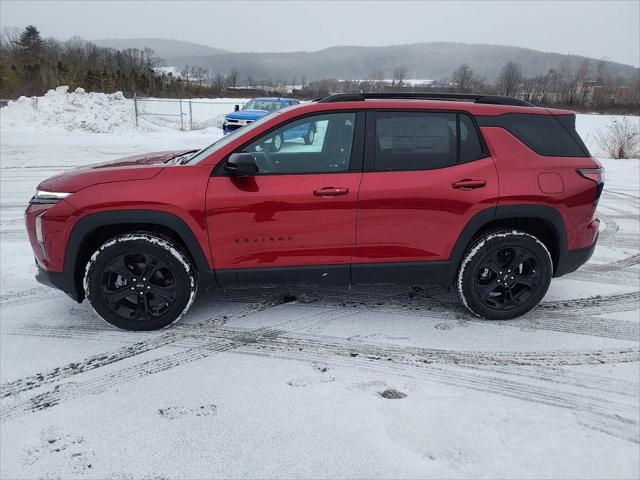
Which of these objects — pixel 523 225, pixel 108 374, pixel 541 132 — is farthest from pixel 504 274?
pixel 108 374

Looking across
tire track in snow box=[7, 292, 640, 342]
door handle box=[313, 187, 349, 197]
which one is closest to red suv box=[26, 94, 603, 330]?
door handle box=[313, 187, 349, 197]

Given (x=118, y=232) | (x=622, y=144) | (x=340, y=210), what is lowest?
(x=118, y=232)

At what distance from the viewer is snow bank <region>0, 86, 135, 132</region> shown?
1862cm

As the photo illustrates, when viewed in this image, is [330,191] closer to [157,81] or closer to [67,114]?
[67,114]

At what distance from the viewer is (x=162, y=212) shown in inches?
121

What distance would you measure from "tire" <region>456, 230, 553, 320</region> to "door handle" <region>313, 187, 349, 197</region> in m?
1.10

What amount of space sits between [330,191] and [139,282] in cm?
153

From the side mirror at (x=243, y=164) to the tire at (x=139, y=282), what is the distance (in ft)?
2.37

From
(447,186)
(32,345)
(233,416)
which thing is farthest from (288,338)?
(32,345)

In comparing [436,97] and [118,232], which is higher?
[436,97]

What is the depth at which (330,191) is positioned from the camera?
10.3 ft

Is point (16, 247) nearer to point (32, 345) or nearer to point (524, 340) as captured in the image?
point (32, 345)

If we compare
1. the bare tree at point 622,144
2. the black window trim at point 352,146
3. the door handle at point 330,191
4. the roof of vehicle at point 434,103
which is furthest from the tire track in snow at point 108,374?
the bare tree at point 622,144

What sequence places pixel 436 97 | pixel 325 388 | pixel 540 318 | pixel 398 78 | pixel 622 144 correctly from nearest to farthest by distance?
1. pixel 325 388
2. pixel 540 318
3. pixel 436 97
4. pixel 622 144
5. pixel 398 78
